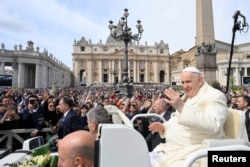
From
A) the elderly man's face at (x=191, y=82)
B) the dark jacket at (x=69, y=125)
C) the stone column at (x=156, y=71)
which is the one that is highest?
the stone column at (x=156, y=71)

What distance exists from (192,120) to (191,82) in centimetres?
60

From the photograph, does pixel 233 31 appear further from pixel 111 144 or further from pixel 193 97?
pixel 111 144

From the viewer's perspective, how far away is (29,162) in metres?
2.10

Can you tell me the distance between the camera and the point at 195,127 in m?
2.44

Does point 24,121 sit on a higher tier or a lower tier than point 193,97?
lower

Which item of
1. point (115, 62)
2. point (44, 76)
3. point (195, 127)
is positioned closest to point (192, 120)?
point (195, 127)

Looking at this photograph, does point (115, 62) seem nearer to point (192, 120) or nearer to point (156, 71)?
point (156, 71)

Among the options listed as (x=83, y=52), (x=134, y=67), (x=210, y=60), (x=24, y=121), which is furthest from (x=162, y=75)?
(x=24, y=121)

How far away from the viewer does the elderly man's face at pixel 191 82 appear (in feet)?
9.48

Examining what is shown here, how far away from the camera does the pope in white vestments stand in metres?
2.42

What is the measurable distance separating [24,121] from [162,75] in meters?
109

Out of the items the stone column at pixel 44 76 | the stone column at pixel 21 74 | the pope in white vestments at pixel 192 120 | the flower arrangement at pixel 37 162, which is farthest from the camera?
the stone column at pixel 44 76

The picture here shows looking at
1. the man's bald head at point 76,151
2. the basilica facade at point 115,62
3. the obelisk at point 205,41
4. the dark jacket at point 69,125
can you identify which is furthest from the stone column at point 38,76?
the man's bald head at point 76,151

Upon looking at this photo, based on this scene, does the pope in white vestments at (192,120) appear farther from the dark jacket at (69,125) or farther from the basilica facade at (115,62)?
the basilica facade at (115,62)
